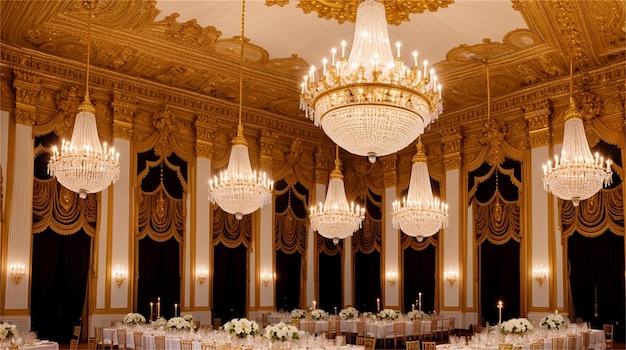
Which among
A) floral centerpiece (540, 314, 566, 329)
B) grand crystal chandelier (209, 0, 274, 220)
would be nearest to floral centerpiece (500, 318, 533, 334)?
floral centerpiece (540, 314, 566, 329)

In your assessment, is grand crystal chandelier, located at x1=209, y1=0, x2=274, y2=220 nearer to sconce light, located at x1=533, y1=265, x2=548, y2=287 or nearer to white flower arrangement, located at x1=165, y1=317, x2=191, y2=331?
white flower arrangement, located at x1=165, y1=317, x2=191, y2=331

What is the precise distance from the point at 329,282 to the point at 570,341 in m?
7.80

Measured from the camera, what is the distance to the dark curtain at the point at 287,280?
16.9 meters

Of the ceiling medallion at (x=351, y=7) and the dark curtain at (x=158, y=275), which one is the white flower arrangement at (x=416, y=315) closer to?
the dark curtain at (x=158, y=275)

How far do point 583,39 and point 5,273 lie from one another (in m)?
11.1

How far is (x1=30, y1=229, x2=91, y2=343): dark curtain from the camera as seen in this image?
12984 mm

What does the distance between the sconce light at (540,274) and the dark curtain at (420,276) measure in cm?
271

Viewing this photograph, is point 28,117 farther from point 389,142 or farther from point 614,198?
point 614,198

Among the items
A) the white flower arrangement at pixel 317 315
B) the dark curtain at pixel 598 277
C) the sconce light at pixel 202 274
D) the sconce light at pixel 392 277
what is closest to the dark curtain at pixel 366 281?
the sconce light at pixel 392 277

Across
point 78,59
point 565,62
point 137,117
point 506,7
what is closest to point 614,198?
point 565,62

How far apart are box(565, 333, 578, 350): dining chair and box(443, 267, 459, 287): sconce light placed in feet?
15.9

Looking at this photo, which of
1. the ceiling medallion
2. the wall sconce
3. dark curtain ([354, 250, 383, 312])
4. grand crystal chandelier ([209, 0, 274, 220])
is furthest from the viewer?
dark curtain ([354, 250, 383, 312])

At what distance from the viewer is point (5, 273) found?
488 inches

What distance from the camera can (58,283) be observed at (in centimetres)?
1327
